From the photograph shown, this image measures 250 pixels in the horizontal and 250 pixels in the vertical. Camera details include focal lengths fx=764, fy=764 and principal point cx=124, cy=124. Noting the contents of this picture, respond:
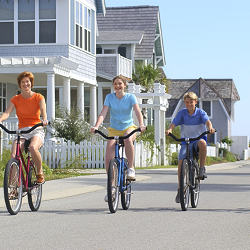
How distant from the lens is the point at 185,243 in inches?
309

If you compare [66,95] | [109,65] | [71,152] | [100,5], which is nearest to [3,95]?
[66,95]

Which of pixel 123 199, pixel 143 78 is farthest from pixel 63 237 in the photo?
pixel 143 78

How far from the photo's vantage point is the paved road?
786 centimetres

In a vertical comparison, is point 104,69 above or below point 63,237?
above

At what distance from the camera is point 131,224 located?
9508 millimetres

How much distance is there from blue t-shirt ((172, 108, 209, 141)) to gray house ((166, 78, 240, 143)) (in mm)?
56599

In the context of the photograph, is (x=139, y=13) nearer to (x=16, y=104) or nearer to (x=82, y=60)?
(x=82, y=60)

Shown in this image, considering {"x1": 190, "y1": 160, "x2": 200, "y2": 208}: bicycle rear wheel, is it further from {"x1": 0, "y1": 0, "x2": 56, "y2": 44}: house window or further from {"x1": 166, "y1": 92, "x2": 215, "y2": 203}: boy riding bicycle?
{"x1": 0, "y1": 0, "x2": 56, "y2": 44}: house window

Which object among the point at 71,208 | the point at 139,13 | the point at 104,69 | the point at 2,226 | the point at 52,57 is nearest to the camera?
the point at 2,226

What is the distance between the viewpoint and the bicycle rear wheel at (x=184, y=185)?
11.1 meters

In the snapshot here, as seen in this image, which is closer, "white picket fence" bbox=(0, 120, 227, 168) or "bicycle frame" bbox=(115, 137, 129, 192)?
"bicycle frame" bbox=(115, 137, 129, 192)

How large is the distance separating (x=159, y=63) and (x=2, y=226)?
47.7m

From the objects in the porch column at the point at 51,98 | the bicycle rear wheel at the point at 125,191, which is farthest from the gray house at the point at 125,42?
the bicycle rear wheel at the point at 125,191

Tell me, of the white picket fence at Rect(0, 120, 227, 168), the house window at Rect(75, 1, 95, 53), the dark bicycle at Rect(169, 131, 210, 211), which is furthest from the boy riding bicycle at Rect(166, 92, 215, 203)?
the house window at Rect(75, 1, 95, 53)
